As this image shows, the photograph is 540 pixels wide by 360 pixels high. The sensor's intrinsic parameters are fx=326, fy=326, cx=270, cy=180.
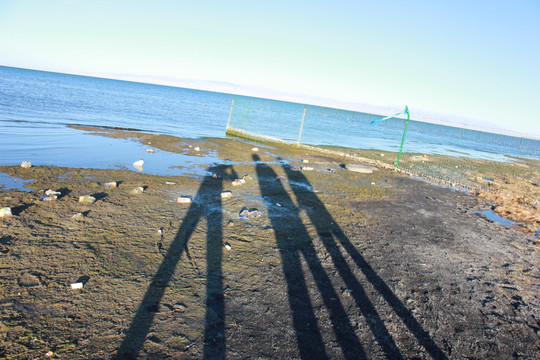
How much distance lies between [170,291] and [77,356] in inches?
52.7

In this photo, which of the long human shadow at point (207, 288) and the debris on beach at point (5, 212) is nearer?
the long human shadow at point (207, 288)

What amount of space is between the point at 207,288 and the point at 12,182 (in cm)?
698

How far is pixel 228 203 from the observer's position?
8328 mm

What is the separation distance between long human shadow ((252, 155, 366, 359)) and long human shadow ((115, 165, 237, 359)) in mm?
962

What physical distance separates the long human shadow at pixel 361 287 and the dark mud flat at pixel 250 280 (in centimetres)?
2

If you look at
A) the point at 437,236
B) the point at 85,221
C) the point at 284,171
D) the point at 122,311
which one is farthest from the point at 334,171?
the point at 122,311

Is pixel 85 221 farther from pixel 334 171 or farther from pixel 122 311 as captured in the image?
pixel 334 171

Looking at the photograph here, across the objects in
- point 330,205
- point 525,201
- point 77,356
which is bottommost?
point 77,356

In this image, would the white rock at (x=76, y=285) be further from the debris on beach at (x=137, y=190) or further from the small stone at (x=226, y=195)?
the small stone at (x=226, y=195)

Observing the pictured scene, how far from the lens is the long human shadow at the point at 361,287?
12.8 ft

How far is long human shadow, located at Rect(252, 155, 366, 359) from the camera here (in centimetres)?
370

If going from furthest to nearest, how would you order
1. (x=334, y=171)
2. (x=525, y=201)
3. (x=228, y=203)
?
(x=334, y=171) < (x=525, y=201) < (x=228, y=203)

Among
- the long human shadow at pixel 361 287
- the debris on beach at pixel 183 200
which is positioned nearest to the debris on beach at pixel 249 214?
the long human shadow at pixel 361 287

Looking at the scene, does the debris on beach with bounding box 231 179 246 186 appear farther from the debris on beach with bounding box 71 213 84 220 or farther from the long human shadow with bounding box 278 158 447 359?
the debris on beach with bounding box 71 213 84 220
